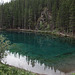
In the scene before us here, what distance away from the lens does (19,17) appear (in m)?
73.0

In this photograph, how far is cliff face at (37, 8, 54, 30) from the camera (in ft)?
191

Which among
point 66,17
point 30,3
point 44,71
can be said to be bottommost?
point 44,71

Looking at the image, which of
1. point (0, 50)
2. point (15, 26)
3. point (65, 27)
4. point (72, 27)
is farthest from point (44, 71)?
point (15, 26)

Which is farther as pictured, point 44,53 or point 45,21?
point 45,21

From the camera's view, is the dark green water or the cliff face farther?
the cliff face

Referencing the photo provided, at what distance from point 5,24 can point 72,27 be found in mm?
48437

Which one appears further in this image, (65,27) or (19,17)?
(19,17)

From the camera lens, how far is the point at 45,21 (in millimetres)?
63844

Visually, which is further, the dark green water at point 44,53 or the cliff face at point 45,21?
the cliff face at point 45,21

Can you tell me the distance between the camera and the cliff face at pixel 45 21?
58.1m

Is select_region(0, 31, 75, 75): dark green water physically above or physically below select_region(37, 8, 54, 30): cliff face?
below

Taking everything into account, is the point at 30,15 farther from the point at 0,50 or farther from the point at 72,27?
the point at 0,50

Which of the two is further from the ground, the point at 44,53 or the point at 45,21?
the point at 45,21

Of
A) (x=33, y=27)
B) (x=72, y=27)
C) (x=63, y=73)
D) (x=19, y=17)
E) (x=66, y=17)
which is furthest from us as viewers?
(x=19, y=17)
